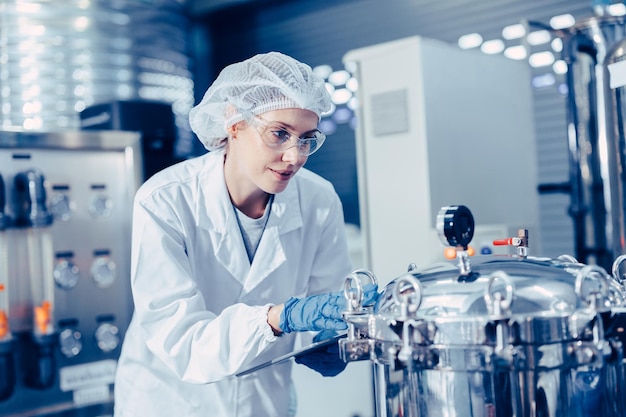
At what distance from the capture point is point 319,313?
1252mm

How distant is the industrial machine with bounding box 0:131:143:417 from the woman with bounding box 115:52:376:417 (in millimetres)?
779

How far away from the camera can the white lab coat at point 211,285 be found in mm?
1381

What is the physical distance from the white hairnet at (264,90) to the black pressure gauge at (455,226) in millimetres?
515

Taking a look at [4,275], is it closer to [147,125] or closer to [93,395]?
[93,395]

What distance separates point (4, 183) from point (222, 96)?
113 centimetres

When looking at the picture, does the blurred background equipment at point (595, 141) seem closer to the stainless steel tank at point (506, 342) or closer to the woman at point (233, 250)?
the woman at point (233, 250)

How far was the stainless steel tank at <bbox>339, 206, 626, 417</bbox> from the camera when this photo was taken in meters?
1.00

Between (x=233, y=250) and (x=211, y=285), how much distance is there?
0.09m

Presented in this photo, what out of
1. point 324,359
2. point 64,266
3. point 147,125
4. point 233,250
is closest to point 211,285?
point 233,250

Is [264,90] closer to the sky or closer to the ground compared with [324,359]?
closer to the sky

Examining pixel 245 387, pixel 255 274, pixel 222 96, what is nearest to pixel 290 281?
pixel 255 274

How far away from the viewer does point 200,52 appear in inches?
182

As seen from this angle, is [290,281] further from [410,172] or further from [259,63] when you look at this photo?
[410,172]

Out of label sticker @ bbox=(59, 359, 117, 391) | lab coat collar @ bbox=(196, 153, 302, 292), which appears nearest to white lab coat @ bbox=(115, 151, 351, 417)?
lab coat collar @ bbox=(196, 153, 302, 292)
